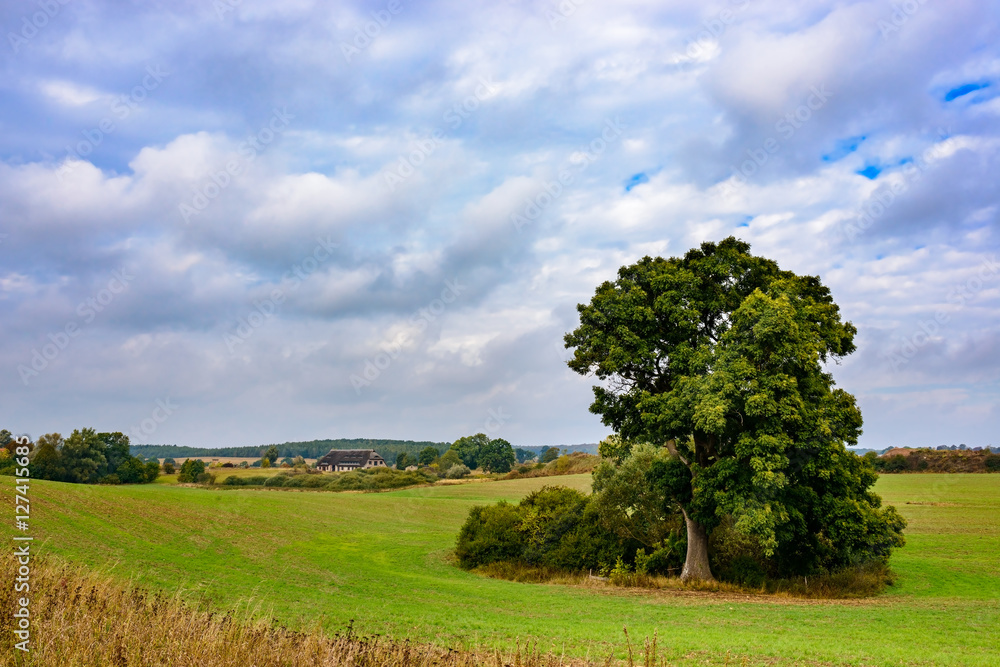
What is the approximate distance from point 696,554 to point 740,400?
891cm

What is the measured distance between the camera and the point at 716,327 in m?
28.9

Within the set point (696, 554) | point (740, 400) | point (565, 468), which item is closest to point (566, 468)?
point (565, 468)

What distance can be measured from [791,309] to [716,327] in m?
4.36

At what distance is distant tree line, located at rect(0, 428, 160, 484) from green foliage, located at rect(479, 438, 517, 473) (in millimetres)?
83762

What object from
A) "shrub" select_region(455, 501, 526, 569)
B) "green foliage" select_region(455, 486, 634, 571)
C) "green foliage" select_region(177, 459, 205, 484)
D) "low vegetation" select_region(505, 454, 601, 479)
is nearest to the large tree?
"green foliage" select_region(455, 486, 634, 571)

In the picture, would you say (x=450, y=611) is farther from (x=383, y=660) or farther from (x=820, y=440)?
(x=820, y=440)

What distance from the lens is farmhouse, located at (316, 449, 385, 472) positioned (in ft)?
481

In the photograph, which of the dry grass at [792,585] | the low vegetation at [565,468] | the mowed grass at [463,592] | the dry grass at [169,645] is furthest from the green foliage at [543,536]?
the low vegetation at [565,468]

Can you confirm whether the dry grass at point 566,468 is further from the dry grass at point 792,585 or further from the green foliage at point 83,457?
the dry grass at point 792,585

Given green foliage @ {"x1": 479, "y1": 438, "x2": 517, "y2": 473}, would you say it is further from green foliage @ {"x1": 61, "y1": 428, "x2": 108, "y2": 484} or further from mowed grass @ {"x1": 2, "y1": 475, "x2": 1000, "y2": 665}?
mowed grass @ {"x1": 2, "y1": 475, "x2": 1000, "y2": 665}

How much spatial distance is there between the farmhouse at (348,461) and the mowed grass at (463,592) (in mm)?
98197

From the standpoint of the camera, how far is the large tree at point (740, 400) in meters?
24.3

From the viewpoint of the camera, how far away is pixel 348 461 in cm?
14988

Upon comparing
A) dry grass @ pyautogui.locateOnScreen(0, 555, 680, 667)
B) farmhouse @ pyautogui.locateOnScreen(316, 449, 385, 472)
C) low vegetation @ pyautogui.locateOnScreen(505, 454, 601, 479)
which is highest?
dry grass @ pyautogui.locateOnScreen(0, 555, 680, 667)
